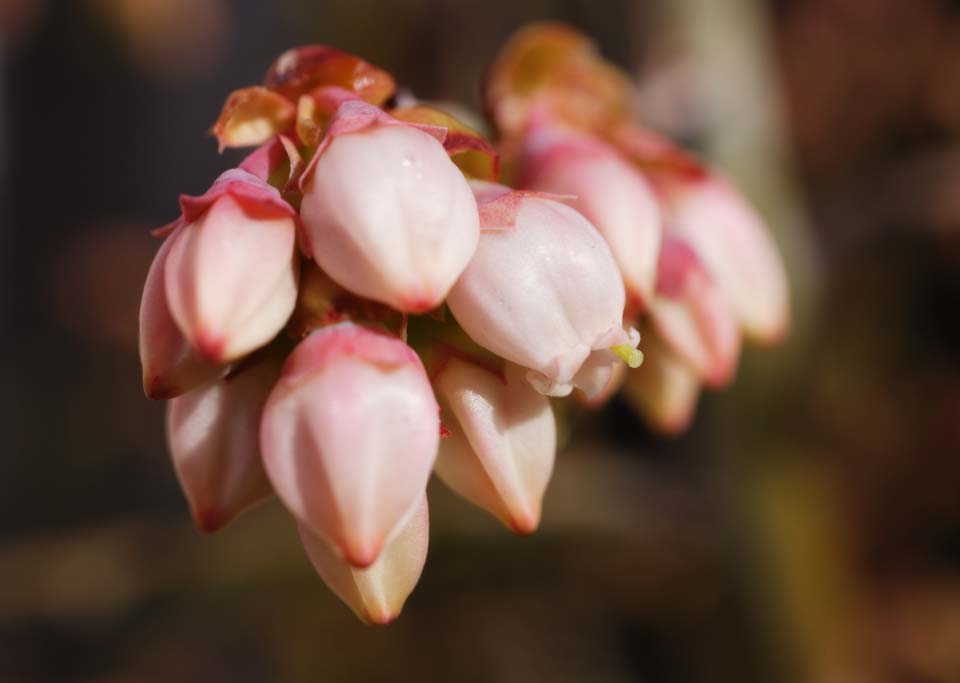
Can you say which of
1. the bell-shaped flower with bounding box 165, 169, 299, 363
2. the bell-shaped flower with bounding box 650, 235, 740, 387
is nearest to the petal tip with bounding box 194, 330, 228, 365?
the bell-shaped flower with bounding box 165, 169, 299, 363

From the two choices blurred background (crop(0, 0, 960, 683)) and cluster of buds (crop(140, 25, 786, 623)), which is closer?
cluster of buds (crop(140, 25, 786, 623))

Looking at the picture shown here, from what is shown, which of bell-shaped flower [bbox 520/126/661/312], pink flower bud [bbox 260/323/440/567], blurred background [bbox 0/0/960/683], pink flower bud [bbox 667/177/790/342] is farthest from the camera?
blurred background [bbox 0/0/960/683]

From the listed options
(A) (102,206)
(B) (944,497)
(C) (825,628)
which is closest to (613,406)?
(B) (944,497)

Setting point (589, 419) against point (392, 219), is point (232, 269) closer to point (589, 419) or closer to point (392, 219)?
point (392, 219)

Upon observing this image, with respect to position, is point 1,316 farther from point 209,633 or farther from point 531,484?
point 531,484

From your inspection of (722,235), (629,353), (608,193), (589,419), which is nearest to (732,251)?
(722,235)

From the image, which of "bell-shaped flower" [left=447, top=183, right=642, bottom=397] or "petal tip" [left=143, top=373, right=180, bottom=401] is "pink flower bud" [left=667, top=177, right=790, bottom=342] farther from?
"petal tip" [left=143, top=373, right=180, bottom=401]
